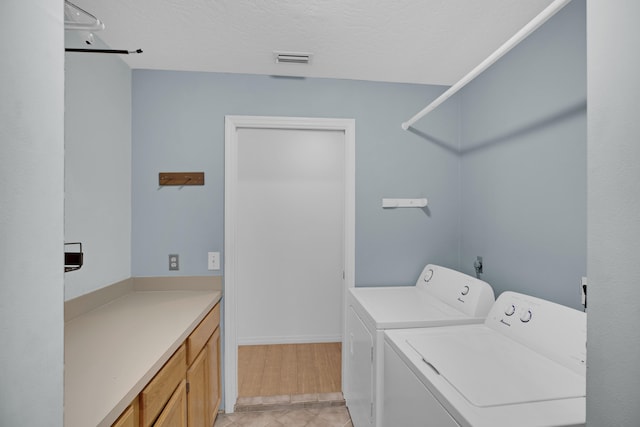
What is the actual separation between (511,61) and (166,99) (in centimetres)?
225

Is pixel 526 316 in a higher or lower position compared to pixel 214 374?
higher

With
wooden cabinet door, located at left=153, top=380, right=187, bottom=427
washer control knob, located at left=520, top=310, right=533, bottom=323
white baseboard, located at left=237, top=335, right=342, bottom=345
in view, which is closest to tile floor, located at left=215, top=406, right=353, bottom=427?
wooden cabinet door, located at left=153, top=380, right=187, bottom=427

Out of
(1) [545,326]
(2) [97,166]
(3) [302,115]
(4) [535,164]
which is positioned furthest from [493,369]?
(2) [97,166]

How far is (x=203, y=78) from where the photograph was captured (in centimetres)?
211

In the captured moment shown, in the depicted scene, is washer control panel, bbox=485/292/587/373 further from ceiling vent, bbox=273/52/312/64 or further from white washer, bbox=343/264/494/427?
ceiling vent, bbox=273/52/312/64

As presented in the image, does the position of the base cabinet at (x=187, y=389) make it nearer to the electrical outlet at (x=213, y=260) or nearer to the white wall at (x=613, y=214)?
the electrical outlet at (x=213, y=260)

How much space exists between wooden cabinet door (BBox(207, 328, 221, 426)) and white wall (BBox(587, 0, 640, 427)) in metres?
1.83

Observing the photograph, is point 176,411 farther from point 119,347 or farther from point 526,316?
point 526,316

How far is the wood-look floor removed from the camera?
2371 millimetres

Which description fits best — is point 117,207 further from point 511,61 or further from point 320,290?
point 511,61

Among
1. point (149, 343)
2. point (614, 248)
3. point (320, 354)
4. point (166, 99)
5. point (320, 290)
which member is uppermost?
point (166, 99)

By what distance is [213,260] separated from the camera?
2.11 m

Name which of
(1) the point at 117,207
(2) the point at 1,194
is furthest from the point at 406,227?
(2) the point at 1,194

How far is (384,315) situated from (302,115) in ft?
4.89
